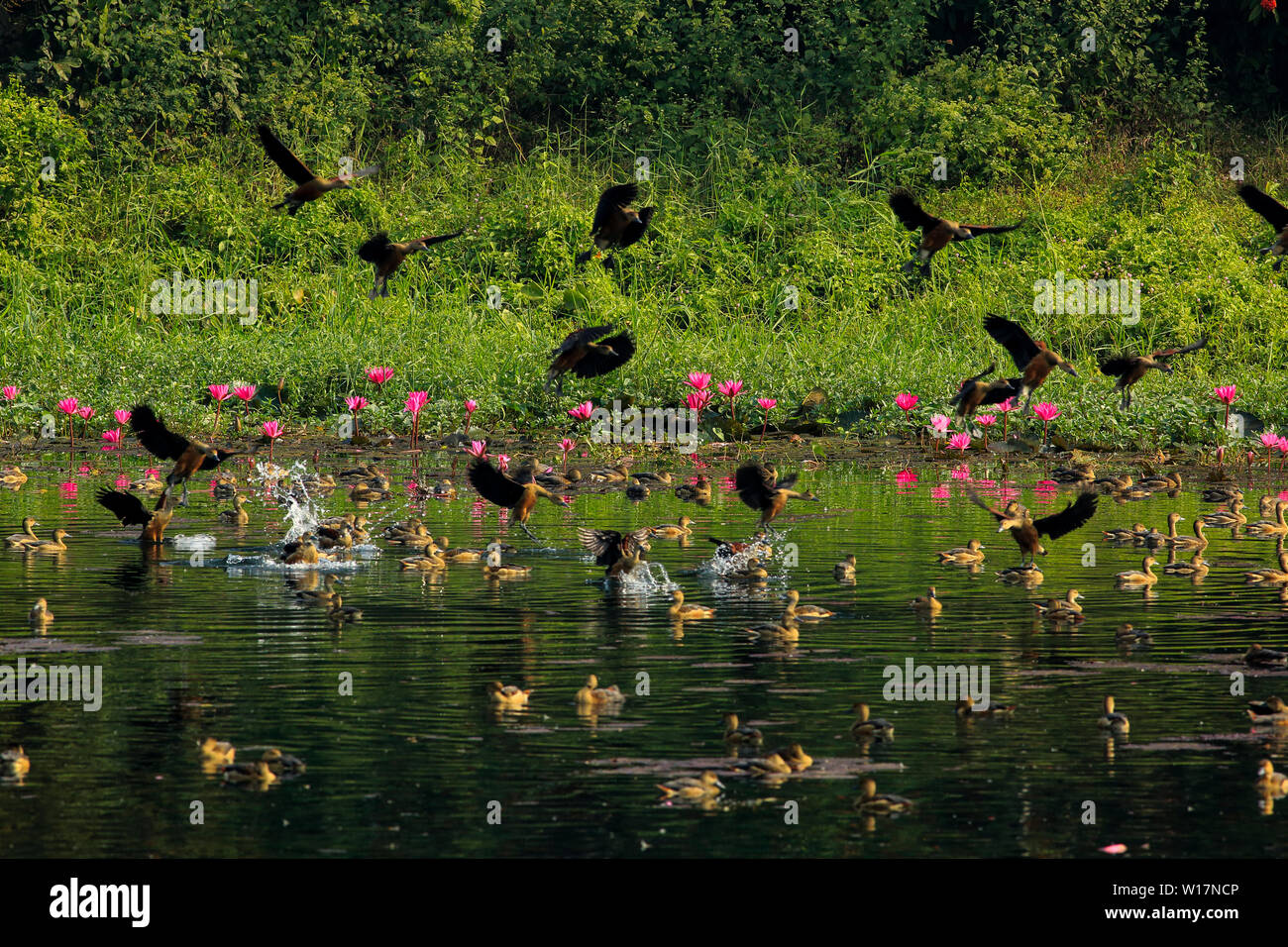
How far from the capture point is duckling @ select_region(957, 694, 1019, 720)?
32.4 ft

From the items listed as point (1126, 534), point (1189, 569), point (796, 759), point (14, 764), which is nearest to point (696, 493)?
point (1126, 534)

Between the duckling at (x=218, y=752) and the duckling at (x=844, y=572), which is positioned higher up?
the duckling at (x=844, y=572)

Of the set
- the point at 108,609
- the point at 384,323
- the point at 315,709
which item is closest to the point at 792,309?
the point at 384,323

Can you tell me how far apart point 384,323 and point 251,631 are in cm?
1303

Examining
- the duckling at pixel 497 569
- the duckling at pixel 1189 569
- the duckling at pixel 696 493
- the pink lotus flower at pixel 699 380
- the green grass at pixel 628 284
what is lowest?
the duckling at pixel 1189 569

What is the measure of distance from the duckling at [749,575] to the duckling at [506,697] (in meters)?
4.51

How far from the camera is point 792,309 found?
26031mm

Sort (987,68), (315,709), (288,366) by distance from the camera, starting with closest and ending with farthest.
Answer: (315,709)
(288,366)
(987,68)

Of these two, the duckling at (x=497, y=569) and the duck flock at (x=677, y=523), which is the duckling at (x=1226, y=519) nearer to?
the duck flock at (x=677, y=523)

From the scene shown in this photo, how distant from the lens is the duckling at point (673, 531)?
53.2 ft

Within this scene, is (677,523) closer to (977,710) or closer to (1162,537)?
(1162,537)

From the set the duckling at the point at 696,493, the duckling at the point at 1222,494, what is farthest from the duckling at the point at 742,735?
the duckling at the point at 1222,494

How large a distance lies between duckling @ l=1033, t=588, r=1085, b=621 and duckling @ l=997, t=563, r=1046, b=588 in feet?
4.06
